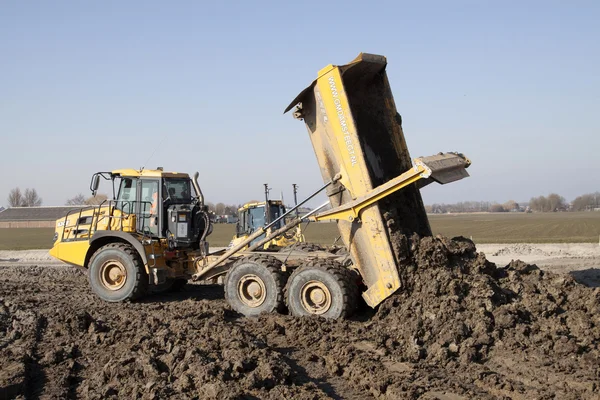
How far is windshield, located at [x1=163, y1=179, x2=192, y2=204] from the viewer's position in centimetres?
1133

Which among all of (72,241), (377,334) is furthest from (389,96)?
(72,241)

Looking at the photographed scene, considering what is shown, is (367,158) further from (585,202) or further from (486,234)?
(585,202)

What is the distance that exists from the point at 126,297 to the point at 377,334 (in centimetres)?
533

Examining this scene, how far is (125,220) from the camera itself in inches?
444

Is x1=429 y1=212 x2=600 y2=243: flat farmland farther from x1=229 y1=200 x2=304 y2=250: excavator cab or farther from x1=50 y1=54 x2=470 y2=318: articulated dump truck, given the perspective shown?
x1=50 y1=54 x2=470 y2=318: articulated dump truck

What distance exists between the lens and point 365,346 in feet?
23.4

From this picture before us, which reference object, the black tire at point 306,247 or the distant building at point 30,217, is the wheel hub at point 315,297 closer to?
the black tire at point 306,247

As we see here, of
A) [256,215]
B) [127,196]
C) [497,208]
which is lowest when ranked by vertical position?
[127,196]

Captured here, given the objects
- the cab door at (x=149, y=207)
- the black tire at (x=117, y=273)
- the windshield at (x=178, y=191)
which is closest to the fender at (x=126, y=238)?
the black tire at (x=117, y=273)

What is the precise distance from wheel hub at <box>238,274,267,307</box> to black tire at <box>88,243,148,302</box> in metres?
2.37

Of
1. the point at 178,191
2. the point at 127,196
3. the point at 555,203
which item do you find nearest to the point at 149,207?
the point at 127,196

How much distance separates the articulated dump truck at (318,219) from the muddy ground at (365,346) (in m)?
0.45

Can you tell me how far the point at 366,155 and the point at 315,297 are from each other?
2.30 metres

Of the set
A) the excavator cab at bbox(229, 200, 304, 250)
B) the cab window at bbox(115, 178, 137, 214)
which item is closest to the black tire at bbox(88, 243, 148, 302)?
the cab window at bbox(115, 178, 137, 214)
